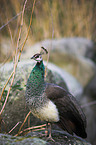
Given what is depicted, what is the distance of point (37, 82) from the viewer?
6.09 ft

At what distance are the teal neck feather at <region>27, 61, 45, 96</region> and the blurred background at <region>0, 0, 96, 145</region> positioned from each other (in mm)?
473

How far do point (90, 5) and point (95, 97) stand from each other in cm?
342

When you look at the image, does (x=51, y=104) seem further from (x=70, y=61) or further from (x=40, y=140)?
(x=70, y=61)

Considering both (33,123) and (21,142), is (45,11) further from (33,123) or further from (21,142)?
(21,142)

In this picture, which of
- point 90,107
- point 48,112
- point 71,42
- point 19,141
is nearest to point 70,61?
point 71,42

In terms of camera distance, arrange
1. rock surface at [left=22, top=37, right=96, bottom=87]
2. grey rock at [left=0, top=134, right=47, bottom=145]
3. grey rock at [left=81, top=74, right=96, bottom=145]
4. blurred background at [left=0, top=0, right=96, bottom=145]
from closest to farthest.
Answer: grey rock at [left=0, top=134, right=47, bottom=145] < grey rock at [left=81, top=74, right=96, bottom=145] < blurred background at [left=0, top=0, right=96, bottom=145] < rock surface at [left=22, top=37, right=96, bottom=87]

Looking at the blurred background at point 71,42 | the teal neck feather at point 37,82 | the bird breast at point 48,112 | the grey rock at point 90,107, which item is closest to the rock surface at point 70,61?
the blurred background at point 71,42

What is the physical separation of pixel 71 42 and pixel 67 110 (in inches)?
143

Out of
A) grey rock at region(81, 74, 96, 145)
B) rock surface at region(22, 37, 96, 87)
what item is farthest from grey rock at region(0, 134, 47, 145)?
rock surface at region(22, 37, 96, 87)

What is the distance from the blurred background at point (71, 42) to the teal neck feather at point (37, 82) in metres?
0.47

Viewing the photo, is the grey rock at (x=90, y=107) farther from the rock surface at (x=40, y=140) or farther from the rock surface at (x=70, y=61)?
the rock surface at (x=40, y=140)

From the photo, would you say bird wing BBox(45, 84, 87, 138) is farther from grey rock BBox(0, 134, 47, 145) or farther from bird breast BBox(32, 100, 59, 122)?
grey rock BBox(0, 134, 47, 145)

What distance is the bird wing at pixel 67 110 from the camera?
183 centimetres

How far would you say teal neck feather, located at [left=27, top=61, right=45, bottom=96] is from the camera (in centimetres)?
183
